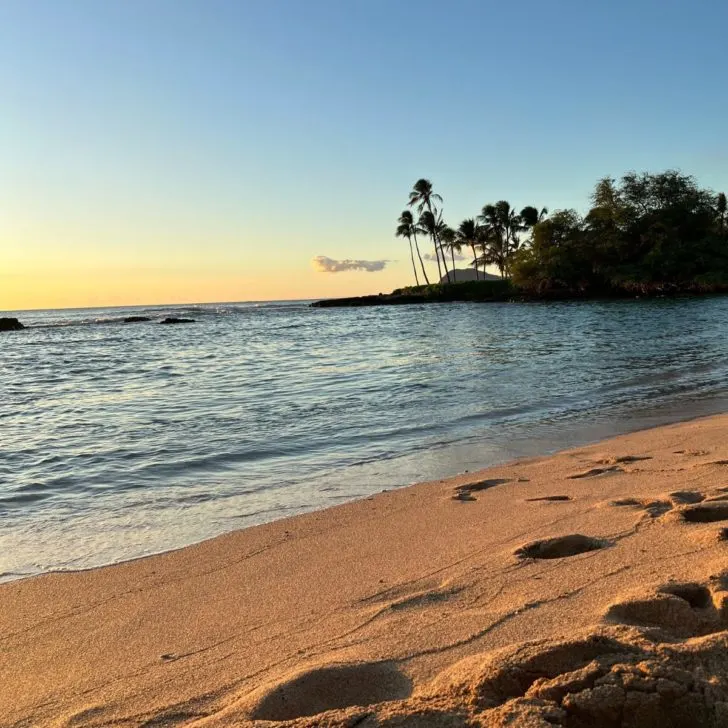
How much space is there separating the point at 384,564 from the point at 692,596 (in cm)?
162

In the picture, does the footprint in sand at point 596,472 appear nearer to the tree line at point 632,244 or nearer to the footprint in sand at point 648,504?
the footprint in sand at point 648,504

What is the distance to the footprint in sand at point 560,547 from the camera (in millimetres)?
3451

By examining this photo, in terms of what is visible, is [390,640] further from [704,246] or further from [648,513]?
[704,246]

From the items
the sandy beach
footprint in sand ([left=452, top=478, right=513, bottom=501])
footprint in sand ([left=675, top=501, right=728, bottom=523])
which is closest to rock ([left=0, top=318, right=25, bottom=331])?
footprint in sand ([left=452, top=478, right=513, bottom=501])

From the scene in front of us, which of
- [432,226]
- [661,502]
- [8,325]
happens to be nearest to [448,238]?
[432,226]

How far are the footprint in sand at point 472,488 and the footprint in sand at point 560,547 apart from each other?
1.52 m

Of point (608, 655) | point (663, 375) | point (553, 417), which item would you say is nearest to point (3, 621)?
point (608, 655)

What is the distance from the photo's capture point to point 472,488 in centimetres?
549

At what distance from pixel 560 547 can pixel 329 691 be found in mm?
1843

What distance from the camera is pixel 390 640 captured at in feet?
8.34

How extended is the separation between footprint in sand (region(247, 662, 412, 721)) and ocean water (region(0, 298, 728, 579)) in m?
2.50

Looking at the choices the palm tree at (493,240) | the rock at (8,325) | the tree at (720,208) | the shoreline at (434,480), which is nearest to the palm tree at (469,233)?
the palm tree at (493,240)

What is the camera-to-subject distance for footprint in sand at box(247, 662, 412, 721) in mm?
2060

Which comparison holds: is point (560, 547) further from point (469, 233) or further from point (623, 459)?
point (469, 233)
